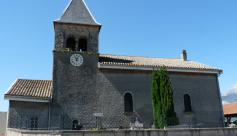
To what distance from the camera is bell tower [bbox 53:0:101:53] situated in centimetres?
1997

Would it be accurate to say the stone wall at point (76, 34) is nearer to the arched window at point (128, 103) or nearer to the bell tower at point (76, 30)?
the bell tower at point (76, 30)

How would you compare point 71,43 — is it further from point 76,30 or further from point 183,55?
point 183,55

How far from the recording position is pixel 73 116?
1811 centimetres

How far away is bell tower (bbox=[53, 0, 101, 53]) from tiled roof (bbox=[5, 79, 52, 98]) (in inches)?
140

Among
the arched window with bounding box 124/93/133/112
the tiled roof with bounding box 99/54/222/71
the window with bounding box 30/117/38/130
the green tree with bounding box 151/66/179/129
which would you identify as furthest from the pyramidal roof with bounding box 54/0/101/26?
the window with bounding box 30/117/38/130

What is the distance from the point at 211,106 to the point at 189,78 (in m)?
3.45

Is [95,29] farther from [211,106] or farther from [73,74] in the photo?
[211,106]

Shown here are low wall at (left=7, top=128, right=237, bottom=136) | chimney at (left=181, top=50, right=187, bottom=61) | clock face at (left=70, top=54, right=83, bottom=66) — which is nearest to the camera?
low wall at (left=7, top=128, right=237, bottom=136)

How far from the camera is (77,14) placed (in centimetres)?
2105

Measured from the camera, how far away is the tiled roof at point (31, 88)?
17469 mm

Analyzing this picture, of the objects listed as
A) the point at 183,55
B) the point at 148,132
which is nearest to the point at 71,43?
the point at 183,55

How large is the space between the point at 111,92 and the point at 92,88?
68.6 inches

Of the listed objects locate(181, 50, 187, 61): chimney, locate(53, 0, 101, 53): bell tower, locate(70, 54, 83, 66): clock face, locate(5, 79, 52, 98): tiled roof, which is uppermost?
locate(53, 0, 101, 53): bell tower

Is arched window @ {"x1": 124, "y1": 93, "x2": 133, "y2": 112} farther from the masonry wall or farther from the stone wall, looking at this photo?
the stone wall
